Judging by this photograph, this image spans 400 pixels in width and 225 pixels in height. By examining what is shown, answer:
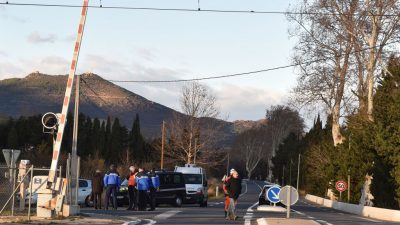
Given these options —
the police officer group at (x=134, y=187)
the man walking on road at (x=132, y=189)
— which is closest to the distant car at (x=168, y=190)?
the police officer group at (x=134, y=187)

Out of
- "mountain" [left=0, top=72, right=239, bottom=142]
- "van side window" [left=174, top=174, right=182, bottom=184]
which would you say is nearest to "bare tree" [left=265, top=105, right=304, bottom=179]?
"mountain" [left=0, top=72, right=239, bottom=142]

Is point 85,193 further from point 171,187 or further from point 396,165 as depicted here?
point 396,165

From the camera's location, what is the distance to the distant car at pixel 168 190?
35.7 metres

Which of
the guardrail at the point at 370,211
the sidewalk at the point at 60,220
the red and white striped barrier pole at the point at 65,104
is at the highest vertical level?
the red and white striped barrier pole at the point at 65,104

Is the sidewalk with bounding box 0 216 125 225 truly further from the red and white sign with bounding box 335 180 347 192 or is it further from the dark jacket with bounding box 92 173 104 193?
the red and white sign with bounding box 335 180 347 192

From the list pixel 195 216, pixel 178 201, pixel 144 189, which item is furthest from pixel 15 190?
pixel 178 201

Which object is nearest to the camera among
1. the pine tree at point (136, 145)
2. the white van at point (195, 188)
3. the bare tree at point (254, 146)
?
the white van at point (195, 188)

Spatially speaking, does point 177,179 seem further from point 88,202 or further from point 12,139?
point 12,139

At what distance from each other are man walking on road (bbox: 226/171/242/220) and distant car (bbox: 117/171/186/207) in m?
11.4

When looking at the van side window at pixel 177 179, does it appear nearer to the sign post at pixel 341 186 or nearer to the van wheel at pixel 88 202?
the van wheel at pixel 88 202

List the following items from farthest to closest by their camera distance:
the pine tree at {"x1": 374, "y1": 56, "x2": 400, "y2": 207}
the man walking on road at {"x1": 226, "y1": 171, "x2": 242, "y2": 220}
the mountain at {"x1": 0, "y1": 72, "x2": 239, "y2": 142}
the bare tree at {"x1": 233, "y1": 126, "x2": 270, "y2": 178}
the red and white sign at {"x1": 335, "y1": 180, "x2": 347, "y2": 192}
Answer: the mountain at {"x1": 0, "y1": 72, "x2": 239, "y2": 142}, the bare tree at {"x1": 233, "y1": 126, "x2": 270, "y2": 178}, the red and white sign at {"x1": 335, "y1": 180, "x2": 347, "y2": 192}, the pine tree at {"x1": 374, "y1": 56, "x2": 400, "y2": 207}, the man walking on road at {"x1": 226, "y1": 171, "x2": 242, "y2": 220}

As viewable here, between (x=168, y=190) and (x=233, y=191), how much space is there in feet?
39.8

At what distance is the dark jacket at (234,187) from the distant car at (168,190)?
11.4 meters

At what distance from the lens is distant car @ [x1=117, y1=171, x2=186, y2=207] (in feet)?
117
